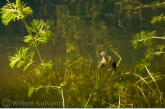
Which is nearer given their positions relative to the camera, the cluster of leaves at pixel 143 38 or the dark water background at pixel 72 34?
the cluster of leaves at pixel 143 38

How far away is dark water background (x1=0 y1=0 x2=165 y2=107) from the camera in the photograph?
112 inches

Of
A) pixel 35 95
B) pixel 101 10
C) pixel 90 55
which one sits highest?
pixel 101 10

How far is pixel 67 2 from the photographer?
2832mm

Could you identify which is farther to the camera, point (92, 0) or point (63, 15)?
point (63, 15)

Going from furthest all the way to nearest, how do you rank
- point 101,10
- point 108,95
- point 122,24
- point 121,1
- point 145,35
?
point 122,24, point 101,10, point 121,1, point 108,95, point 145,35

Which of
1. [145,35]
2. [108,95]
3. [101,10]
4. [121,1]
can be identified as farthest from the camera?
[101,10]

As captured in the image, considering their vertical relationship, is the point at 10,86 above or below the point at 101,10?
below

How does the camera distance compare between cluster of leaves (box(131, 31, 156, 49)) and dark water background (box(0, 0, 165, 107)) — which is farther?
dark water background (box(0, 0, 165, 107))

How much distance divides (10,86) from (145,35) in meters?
2.02

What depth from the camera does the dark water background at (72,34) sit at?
2.84m

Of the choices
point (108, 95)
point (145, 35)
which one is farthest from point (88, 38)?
point (145, 35)

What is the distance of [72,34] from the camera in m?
3.29

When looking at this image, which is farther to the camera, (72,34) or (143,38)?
(72,34)

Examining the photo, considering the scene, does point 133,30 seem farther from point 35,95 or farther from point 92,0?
point 35,95
